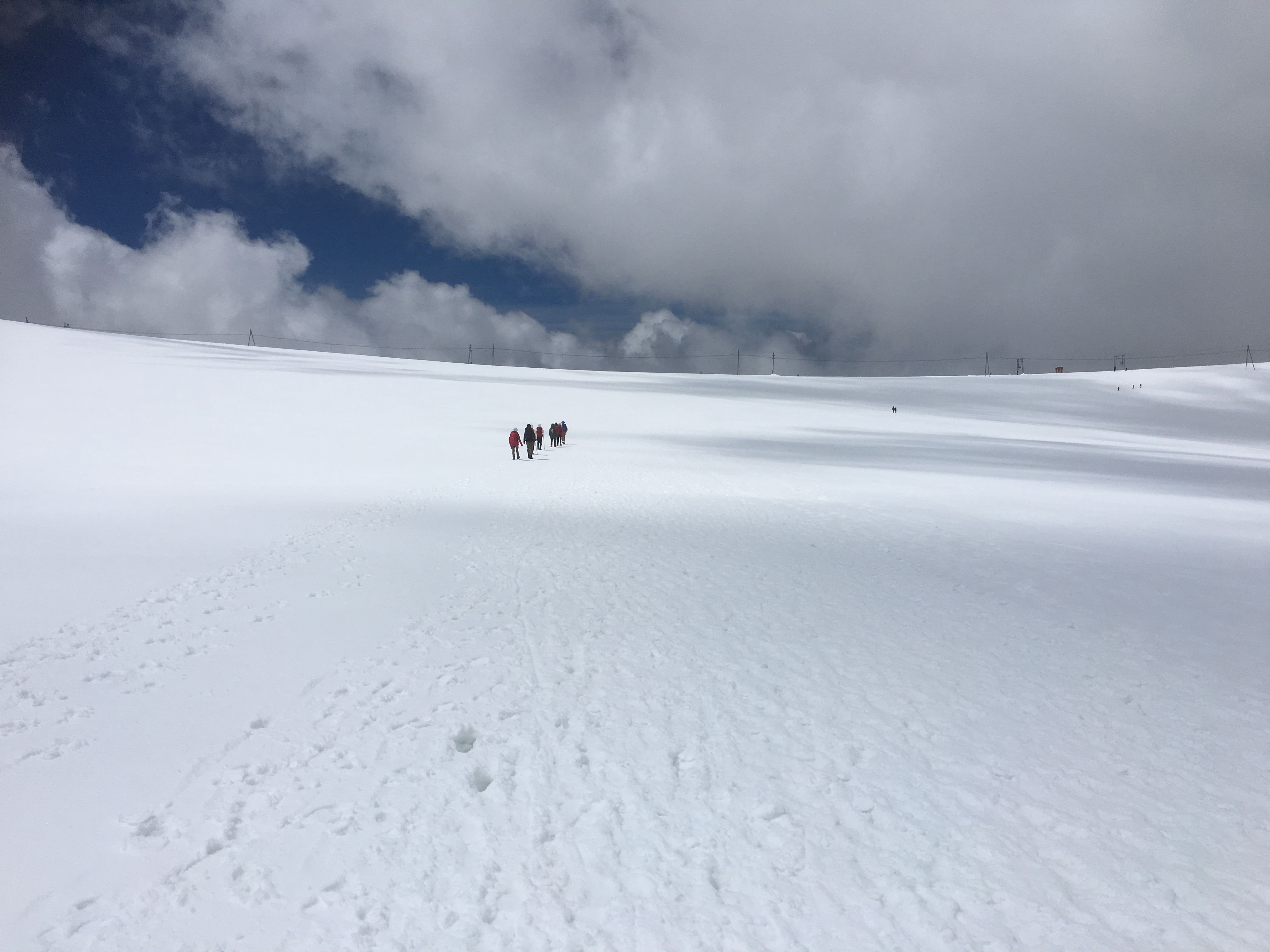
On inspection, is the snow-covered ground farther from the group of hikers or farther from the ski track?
the group of hikers

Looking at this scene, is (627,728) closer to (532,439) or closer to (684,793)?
(684,793)

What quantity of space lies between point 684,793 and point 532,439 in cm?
2613

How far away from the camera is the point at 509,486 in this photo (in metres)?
21.8

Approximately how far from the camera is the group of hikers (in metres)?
29.8

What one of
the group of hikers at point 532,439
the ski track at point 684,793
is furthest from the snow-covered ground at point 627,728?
the group of hikers at point 532,439

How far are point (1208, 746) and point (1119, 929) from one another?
3095mm

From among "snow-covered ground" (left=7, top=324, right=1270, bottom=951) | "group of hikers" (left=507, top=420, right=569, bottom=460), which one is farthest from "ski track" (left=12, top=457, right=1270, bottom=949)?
"group of hikers" (left=507, top=420, right=569, bottom=460)

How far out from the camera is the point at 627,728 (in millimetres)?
6484

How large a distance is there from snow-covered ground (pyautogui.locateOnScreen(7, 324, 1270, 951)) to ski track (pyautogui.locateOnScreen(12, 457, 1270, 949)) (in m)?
0.03

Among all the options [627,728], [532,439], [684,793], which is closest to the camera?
[684,793]

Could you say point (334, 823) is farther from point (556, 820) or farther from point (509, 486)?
point (509, 486)

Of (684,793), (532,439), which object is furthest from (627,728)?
(532,439)

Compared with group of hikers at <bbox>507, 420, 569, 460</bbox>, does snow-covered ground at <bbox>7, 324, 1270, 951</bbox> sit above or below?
below

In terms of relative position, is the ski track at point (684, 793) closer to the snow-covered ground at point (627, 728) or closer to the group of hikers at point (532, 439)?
the snow-covered ground at point (627, 728)
